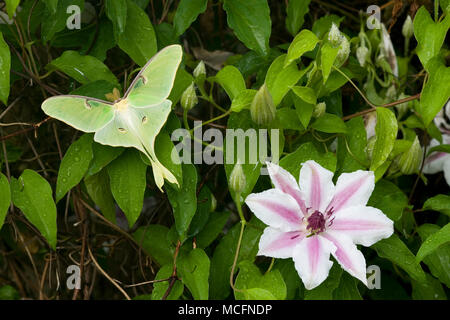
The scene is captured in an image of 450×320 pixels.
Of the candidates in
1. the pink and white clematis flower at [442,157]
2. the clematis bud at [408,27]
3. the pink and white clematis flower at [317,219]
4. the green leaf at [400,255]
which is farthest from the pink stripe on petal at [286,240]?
the clematis bud at [408,27]

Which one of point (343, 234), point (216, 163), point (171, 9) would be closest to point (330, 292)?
point (343, 234)

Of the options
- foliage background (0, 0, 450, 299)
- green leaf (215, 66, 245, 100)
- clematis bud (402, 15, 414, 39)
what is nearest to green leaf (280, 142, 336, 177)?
foliage background (0, 0, 450, 299)

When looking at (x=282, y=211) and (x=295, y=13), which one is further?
(x=295, y=13)

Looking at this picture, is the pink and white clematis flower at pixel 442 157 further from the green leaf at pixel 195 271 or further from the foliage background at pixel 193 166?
the green leaf at pixel 195 271

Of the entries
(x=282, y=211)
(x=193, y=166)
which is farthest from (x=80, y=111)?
(x=282, y=211)

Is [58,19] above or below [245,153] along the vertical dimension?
above

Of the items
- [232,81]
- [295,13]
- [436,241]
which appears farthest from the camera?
[295,13]

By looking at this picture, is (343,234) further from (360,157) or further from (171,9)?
(171,9)

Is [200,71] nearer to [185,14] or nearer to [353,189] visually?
[185,14]
